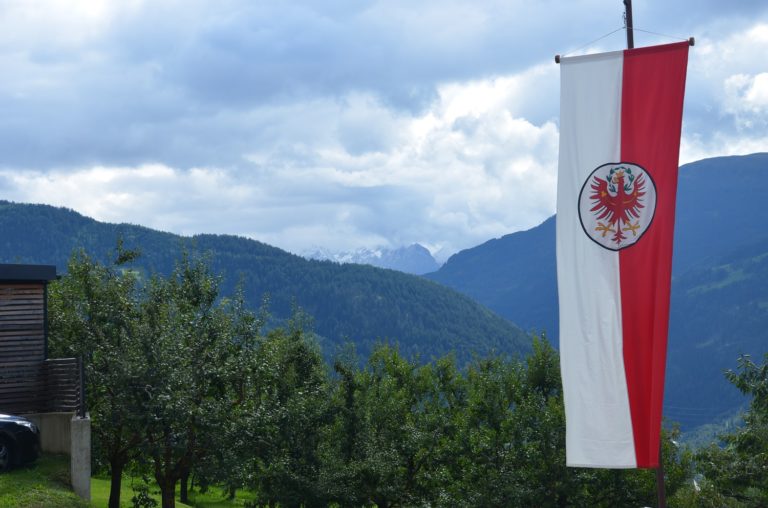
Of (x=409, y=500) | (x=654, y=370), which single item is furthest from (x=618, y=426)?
(x=409, y=500)

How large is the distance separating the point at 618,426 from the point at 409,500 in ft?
84.3

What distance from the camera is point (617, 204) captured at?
39.7 ft

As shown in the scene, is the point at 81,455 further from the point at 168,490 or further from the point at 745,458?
the point at 745,458

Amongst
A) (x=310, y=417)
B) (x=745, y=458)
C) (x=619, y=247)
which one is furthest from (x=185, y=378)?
(x=745, y=458)

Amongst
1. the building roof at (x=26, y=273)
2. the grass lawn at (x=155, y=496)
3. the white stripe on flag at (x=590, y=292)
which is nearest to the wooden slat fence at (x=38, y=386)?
the building roof at (x=26, y=273)

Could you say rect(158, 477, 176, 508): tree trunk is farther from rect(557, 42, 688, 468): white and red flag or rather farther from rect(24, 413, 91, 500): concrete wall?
rect(557, 42, 688, 468): white and red flag

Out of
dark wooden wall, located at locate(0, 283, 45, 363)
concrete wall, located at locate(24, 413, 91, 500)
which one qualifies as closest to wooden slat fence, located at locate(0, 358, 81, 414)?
dark wooden wall, located at locate(0, 283, 45, 363)

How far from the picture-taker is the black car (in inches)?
888

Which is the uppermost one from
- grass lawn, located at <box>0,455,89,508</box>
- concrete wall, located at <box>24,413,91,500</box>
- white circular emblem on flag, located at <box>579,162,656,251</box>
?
white circular emblem on flag, located at <box>579,162,656,251</box>

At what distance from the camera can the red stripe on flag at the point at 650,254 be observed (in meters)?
12.0

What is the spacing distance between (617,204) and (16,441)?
17.2 m

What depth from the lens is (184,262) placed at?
3728 cm

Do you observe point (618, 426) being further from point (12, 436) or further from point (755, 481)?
point (755, 481)

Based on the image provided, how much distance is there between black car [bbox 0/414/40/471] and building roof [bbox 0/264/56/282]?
192 inches
